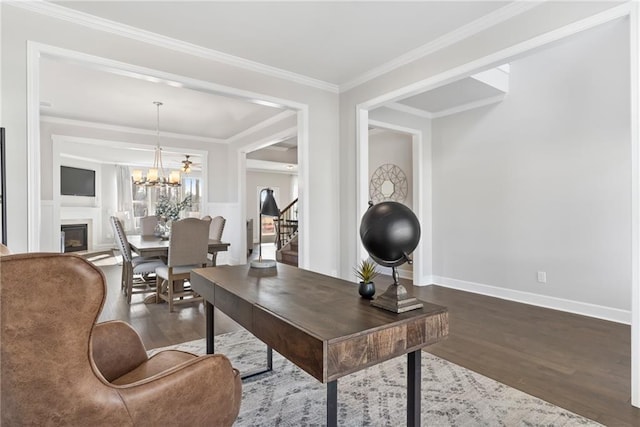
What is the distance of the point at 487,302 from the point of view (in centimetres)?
419

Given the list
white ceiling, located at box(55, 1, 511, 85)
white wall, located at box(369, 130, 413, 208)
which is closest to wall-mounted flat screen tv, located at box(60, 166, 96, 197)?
white ceiling, located at box(55, 1, 511, 85)

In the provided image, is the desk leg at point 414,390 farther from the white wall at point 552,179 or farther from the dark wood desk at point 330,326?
the white wall at point 552,179

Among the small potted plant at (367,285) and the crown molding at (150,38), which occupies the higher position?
the crown molding at (150,38)

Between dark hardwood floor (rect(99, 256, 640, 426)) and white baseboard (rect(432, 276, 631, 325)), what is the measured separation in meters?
0.12

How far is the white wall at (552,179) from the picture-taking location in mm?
3453

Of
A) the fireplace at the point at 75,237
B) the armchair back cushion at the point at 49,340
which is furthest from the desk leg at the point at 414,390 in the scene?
the fireplace at the point at 75,237

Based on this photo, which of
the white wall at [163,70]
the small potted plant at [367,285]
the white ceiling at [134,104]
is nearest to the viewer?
the small potted plant at [367,285]

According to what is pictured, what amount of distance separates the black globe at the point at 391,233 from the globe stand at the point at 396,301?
8 centimetres

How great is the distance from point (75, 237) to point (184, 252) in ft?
22.4

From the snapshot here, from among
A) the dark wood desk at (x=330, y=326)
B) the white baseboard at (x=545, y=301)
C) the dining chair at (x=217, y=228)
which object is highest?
the dining chair at (x=217, y=228)

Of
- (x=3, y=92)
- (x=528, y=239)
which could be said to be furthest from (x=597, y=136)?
(x=3, y=92)

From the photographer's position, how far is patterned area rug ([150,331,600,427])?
182cm

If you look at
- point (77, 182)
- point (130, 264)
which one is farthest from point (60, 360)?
point (77, 182)

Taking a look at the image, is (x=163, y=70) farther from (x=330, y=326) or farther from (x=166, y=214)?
(x=330, y=326)
